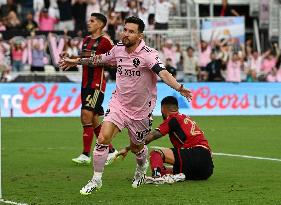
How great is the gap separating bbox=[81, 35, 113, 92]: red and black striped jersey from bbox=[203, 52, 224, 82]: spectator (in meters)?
16.4

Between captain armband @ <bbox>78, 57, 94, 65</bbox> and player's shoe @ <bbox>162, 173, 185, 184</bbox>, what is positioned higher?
captain armband @ <bbox>78, 57, 94, 65</bbox>

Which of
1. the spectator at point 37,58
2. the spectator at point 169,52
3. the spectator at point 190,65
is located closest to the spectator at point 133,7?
the spectator at point 169,52

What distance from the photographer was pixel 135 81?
12.4 metres

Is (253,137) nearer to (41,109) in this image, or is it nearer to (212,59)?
(41,109)

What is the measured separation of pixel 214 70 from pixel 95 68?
659 inches

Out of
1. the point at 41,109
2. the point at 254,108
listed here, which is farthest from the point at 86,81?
the point at 254,108

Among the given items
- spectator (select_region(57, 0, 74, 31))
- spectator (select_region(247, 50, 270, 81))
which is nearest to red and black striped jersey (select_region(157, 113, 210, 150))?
spectator (select_region(247, 50, 270, 81))

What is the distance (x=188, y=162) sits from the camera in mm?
13117

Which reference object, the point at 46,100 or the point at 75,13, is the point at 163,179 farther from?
the point at 75,13

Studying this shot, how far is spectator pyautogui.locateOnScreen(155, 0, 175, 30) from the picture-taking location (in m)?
35.6

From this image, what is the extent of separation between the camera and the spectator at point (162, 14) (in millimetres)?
35594

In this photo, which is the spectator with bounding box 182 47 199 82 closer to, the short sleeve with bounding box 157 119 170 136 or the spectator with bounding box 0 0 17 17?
the spectator with bounding box 0 0 17 17

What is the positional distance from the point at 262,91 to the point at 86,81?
14.6 m

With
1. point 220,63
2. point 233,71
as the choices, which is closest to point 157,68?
point 233,71
